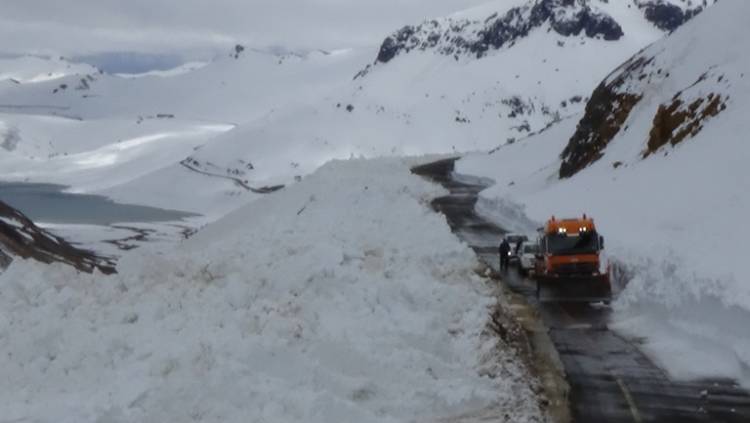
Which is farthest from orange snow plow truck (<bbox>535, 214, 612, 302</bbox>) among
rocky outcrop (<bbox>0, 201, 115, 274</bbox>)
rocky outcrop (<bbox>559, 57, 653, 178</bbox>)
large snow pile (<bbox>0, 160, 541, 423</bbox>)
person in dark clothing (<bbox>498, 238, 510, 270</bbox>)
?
rocky outcrop (<bbox>0, 201, 115, 274</bbox>)

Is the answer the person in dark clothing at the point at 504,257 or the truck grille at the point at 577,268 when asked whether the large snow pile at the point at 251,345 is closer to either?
the truck grille at the point at 577,268

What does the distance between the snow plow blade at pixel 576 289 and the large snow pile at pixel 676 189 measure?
3.03ft

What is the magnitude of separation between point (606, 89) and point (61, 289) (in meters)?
51.5

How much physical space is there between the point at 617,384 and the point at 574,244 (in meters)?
11.6

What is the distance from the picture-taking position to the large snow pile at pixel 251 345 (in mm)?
11672

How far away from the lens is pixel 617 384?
1628 centimetres

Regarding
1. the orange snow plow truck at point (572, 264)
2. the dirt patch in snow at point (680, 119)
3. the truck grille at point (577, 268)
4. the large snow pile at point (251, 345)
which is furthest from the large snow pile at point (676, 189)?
the large snow pile at point (251, 345)

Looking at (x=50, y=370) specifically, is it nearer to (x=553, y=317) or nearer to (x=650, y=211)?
(x=553, y=317)

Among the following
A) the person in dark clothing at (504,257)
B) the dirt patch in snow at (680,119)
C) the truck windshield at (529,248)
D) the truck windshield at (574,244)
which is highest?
the dirt patch in snow at (680,119)

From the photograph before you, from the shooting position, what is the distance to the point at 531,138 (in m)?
98.5

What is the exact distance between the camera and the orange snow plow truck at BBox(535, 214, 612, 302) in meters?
26.1

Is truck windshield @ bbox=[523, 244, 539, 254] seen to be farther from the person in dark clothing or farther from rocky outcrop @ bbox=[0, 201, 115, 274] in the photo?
rocky outcrop @ bbox=[0, 201, 115, 274]

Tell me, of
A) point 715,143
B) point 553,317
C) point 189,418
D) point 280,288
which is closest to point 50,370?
point 189,418

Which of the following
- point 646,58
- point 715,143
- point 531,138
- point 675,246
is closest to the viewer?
point 675,246
